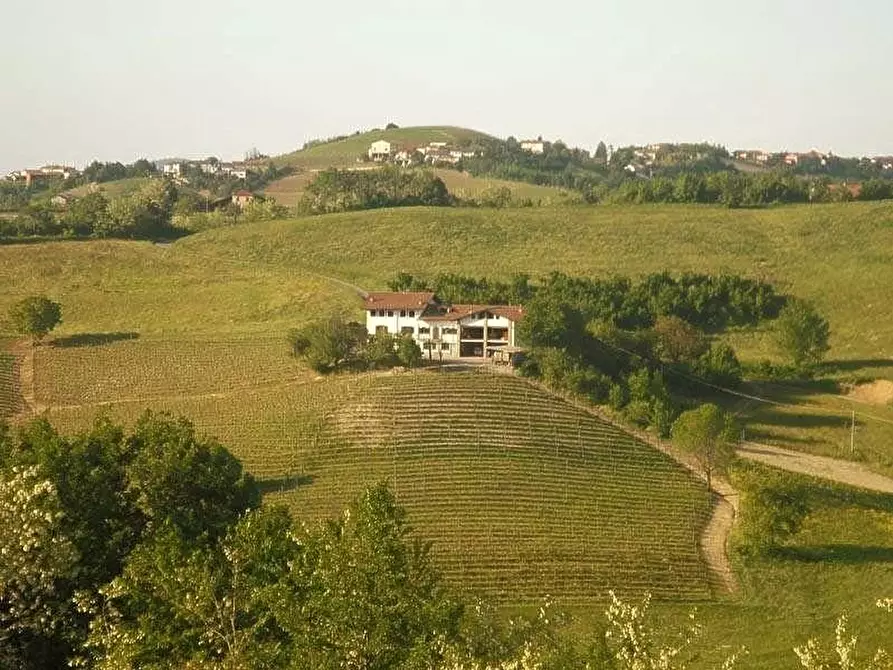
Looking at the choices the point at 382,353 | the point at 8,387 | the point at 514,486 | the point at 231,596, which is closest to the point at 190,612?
the point at 231,596

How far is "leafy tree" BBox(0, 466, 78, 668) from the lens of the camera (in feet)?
69.0

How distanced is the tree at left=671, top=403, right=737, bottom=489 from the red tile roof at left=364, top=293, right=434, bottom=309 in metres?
24.4

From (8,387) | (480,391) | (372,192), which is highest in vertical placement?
(372,192)

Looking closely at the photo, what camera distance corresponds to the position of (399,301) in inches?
2827

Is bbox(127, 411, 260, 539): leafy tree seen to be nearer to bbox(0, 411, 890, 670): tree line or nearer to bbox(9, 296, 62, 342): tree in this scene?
bbox(0, 411, 890, 670): tree line

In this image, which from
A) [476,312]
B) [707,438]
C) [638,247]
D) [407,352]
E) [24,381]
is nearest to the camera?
[707,438]

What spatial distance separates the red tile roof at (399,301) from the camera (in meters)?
70.6

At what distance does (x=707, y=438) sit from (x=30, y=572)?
4038 cm

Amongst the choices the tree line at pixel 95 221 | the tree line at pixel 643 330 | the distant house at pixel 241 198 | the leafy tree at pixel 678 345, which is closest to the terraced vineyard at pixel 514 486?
the tree line at pixel 643 330

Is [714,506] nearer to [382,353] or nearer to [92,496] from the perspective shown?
[382,353]

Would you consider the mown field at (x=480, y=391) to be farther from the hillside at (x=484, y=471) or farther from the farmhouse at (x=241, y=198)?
the farmhouse at (x=241, y=198)

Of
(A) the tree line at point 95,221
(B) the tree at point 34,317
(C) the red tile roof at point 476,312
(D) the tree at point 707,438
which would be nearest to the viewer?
(D) the tree at point 707,438

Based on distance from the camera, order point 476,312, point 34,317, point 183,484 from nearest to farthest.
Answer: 1. point 183,484
2. point 476,312
3. point 34,317

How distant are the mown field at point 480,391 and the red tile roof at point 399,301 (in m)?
8.19
